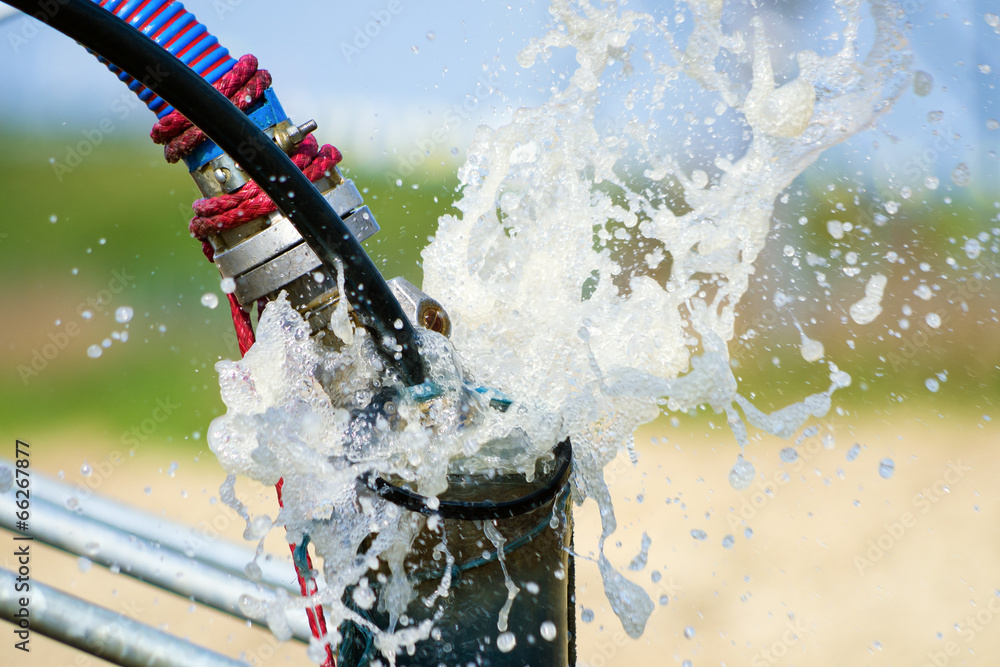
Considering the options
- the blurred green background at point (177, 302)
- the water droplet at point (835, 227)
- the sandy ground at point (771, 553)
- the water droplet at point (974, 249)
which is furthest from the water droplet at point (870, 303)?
the blurred green background at point (177, 302)

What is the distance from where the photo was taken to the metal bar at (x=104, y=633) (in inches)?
31.3

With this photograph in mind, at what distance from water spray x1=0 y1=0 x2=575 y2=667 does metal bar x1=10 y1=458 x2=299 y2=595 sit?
495 mm

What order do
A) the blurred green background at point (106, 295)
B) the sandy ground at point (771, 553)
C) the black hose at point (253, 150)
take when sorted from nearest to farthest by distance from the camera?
the black hose at point (253, 150) → the sandy ground at point (771, 553) → the blurred green background at point (106, 295)

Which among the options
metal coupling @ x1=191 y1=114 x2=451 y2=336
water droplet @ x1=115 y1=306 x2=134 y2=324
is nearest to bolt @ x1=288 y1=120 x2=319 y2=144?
metal coupling @ x1=191 y1=114 x2=451 y2=336

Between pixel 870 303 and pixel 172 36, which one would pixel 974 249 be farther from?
pixel 172 36

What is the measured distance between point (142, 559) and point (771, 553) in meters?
4.50

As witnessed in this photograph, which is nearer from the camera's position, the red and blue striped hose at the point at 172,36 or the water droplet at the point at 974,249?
the red and blue striped hose at the point at 172,36

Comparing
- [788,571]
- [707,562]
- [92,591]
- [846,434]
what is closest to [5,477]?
[92,591]

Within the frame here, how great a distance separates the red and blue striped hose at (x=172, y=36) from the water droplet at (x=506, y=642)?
52cm

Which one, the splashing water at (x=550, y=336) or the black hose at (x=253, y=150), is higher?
the black hose at (x=253, y=150)

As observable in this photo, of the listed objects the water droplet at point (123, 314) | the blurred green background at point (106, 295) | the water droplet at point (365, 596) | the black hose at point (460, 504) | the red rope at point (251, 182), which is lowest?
the blurred green background at point (106, 295)

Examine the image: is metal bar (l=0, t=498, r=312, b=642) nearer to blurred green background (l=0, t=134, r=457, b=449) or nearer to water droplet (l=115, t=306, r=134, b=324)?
water droplet (l=115, t=306, r=134, b=324)

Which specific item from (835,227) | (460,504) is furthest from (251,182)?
(835,227)

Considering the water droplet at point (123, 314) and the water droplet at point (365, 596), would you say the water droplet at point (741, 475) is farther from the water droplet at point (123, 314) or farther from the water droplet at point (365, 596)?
the water droplet at point (123, 314)
